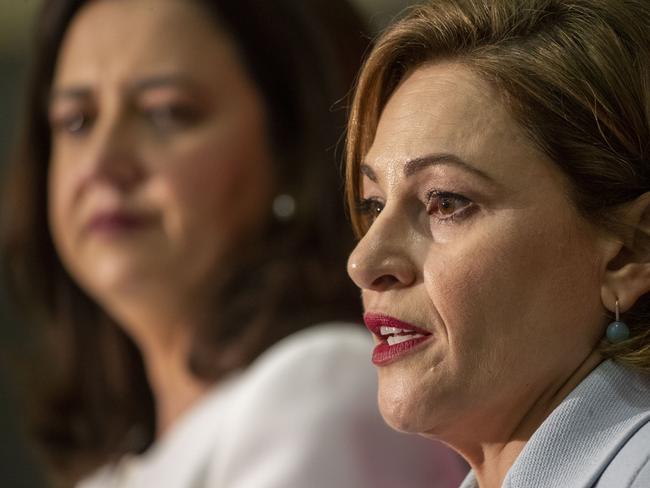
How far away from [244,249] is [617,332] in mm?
1109

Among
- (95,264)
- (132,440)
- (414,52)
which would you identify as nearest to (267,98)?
(95,264)

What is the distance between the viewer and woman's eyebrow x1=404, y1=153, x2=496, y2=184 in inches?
47.1

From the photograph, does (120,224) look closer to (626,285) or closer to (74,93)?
(74,93)

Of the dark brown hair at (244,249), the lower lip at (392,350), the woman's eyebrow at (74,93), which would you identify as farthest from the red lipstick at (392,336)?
the woman's eyebrow at (74,93)

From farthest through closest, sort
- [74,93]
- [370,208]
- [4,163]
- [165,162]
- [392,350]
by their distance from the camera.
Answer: [4,163]
[74,93]
[165,162]
[370,208]
[392,350]

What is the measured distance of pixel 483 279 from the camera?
1.18m

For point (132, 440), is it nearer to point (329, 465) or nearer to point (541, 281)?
point (329, 465)

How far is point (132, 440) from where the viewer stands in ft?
8.05

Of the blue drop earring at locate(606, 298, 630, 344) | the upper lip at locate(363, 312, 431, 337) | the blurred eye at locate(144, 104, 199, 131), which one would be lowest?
the blurred eye at locate(144, 104, 199, 131)

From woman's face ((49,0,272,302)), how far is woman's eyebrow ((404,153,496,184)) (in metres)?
0.97

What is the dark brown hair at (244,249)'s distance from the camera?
216 centimetres

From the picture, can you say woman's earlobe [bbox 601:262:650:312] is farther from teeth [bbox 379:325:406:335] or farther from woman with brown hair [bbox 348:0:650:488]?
teeth [bbox 379:325:406:335]

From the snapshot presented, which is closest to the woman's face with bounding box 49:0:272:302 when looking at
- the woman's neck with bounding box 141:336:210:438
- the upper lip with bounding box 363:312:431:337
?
the woman's neck with bounding box 141:336:210:438

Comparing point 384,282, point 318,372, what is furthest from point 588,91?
point 318,372
